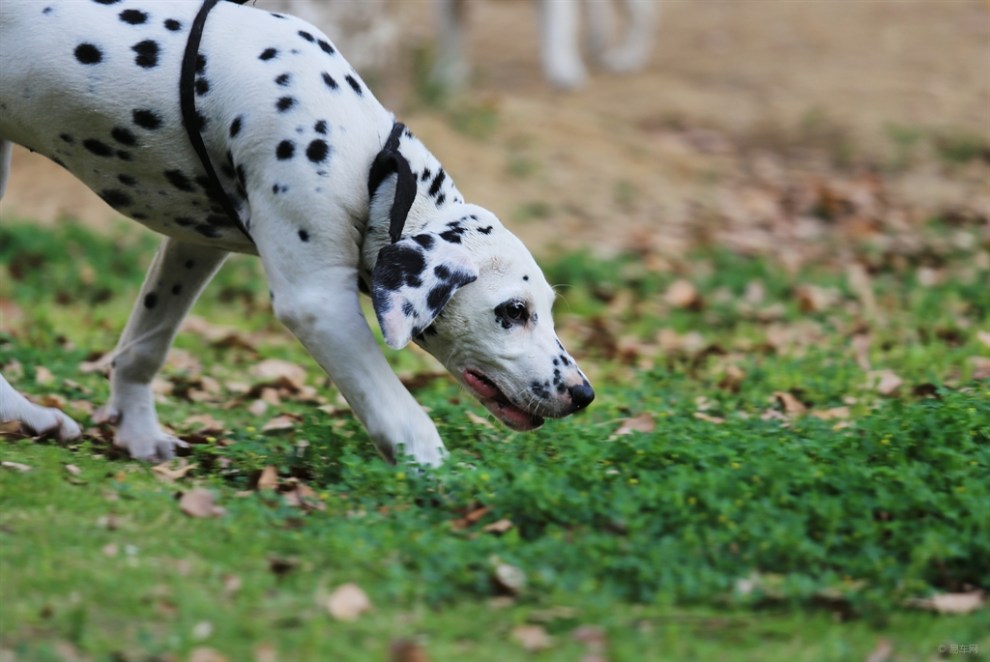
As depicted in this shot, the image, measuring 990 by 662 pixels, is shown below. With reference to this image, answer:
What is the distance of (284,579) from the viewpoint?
3.57m

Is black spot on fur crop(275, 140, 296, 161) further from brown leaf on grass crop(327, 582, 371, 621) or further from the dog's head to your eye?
brown leaf on grass crop(327, 582, 371, 621)

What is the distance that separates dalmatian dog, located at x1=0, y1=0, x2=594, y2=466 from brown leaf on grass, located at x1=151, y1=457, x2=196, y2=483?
62 centimetres

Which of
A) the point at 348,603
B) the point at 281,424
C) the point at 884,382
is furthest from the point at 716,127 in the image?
the point at 348,603

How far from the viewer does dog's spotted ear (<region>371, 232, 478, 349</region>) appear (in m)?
4.08

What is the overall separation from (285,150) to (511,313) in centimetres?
89

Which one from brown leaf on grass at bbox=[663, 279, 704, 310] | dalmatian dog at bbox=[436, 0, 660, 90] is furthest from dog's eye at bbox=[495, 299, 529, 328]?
dalmatian dog at bbox=[436, 0, 660, 90]

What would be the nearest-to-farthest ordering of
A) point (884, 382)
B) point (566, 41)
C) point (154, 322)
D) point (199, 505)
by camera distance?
1. point (199, 505)
2. point (154, 322)
3. point (884, 382)
4. point (566, 41)

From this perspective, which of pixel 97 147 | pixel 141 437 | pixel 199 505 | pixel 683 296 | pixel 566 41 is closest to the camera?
pixel 199 505

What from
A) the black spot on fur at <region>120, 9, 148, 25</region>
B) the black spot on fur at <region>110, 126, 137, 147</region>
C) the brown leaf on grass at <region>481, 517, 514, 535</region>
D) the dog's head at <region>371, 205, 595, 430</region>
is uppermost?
the black spot on fur at <region>120, 9, 148, 25</region>

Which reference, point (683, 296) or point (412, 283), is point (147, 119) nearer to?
point (412, 283)

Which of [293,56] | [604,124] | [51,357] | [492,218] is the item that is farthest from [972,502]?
[604,124]

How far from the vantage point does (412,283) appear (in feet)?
13.5

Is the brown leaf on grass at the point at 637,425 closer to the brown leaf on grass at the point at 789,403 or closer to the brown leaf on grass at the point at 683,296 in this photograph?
the brown leaf on grass at the point at 789,403

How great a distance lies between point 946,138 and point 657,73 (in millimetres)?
3454
